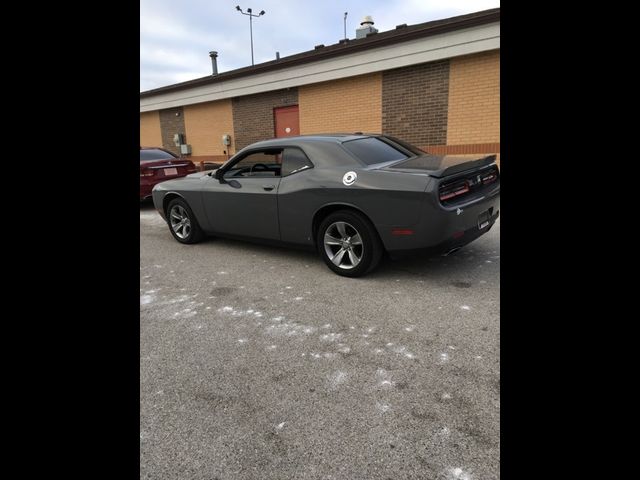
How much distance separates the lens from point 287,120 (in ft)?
39.3

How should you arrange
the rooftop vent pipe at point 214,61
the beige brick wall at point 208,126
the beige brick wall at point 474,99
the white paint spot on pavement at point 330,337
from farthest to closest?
the rooftop vent pipe at point 214,61 → the beige brick wall at point 208,126 → the beige brick wall at point 474,99 → the white paint spot on pavement at point 330,337

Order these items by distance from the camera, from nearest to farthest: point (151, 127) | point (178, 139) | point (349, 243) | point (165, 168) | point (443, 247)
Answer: point (443, 247), point (349, 243), point (165, 168), point (178, 139), point (151, 127)

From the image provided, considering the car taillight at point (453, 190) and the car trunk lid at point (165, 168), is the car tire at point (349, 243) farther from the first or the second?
the car trunk lid at point (165, 168)

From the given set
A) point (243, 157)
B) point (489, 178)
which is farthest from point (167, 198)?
point (489, 178)

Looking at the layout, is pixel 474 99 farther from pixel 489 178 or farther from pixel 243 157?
pixel 243 157

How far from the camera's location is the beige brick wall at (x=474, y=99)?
8.48 meters

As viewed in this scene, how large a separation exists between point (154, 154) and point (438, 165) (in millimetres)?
7782

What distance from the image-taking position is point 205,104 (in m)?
14.3

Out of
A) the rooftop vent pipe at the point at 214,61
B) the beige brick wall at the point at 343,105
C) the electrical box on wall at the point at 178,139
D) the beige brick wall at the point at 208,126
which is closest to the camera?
the beige brick wall at the point at 343,105

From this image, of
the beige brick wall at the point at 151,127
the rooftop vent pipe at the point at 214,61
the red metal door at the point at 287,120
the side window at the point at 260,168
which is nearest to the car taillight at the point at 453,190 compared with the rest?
the side window at the point at 260,168
